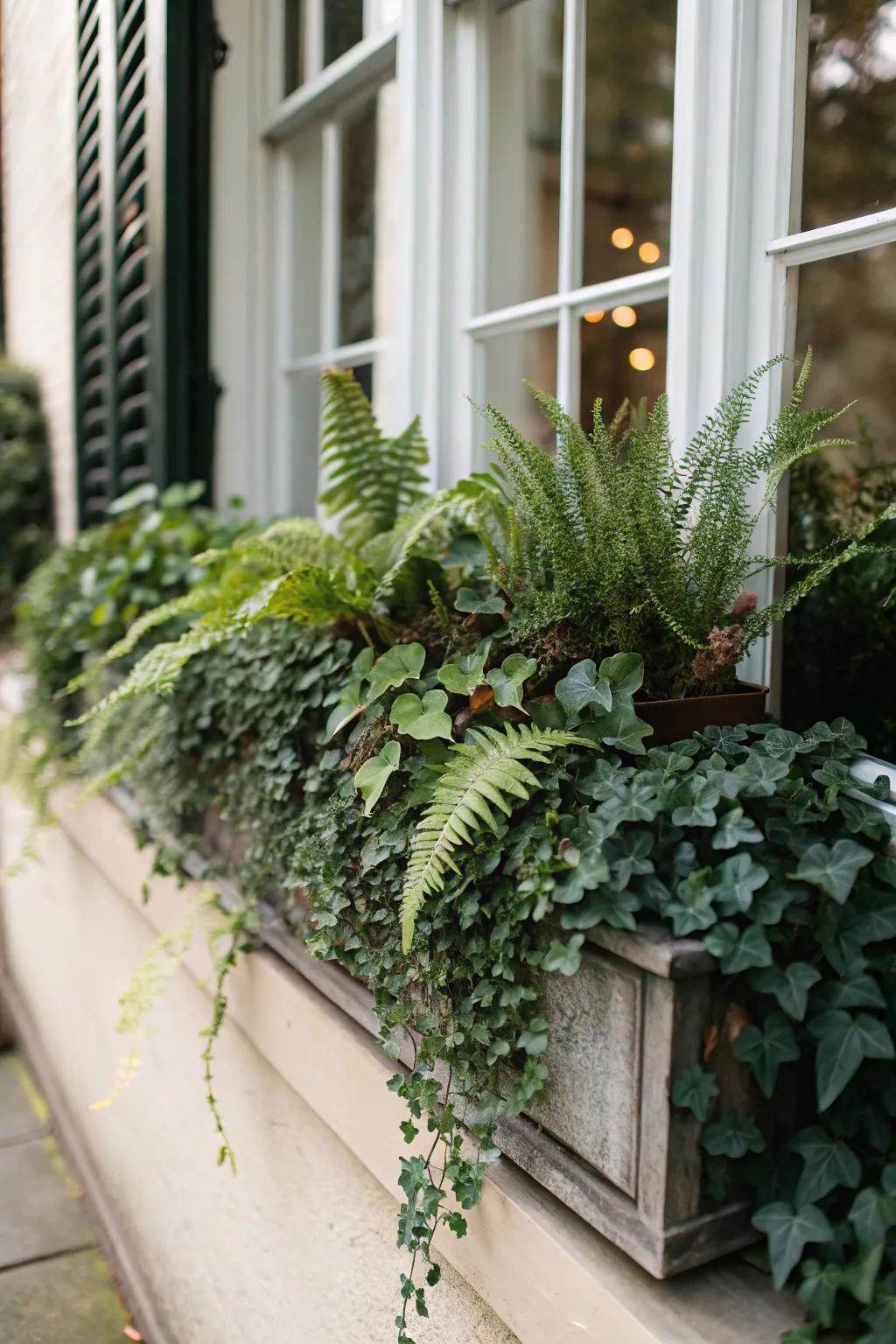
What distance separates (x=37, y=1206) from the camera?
123 inches

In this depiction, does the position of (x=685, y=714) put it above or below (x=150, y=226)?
below

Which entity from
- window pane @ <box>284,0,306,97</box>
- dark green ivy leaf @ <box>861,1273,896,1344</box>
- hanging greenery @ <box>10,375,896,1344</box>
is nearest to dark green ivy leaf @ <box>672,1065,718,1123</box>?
hanging greenery @ <box>10,375,896,1344</box>

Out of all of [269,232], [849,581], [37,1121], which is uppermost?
[269,232]

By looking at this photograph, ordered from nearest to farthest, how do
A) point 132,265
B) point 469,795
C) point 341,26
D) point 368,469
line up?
point 469,795 → point 368,469 → point 341,26 → point 132,265

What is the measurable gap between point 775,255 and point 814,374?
688mm

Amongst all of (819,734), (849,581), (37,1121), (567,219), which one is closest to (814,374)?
(567,219)

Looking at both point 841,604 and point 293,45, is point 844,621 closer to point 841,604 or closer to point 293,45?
point 841,604

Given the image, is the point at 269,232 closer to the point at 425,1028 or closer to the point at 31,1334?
the point at 425,1028

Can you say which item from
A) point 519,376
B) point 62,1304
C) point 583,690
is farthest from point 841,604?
point 62,1304

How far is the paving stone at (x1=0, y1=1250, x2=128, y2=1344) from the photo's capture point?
2531mm

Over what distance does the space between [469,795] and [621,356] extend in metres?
1.19

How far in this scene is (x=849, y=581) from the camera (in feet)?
5.30

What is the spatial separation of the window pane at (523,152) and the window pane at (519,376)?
0.10 meters

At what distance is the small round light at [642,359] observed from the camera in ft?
6.64
